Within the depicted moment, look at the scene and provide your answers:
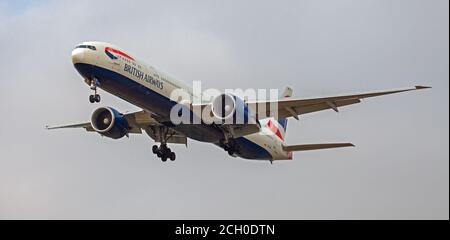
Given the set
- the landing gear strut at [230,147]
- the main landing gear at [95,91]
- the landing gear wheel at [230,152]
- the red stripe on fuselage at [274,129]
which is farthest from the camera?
the red stripe on fuselage at [274,129]

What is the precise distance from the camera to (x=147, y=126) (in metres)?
53.0

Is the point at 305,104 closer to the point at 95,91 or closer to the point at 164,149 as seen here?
the point at 164,149

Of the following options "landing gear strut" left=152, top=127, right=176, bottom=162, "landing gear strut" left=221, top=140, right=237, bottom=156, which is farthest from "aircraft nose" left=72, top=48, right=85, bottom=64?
"landing gear strut" left=221, top=140, right=237, bottom=156

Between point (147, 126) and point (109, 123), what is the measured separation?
2.46 metres

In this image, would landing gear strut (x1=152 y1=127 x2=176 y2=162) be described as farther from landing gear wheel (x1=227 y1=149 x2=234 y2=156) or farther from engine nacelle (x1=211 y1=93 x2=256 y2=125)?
engine nacelle (x1=211 y1=93 x2=256 y2=125)

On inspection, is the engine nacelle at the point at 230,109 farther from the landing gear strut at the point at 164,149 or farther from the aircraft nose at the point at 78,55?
the aircraft nose at the point at 78,55

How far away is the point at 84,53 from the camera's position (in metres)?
45.6

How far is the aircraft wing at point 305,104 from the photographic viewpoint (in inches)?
1836

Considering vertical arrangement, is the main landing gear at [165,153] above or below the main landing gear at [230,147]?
above


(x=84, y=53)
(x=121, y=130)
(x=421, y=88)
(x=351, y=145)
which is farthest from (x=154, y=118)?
(x=421, y=88)

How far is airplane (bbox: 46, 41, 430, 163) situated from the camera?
45938mm

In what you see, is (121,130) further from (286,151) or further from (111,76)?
(286,151)

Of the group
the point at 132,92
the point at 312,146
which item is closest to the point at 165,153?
the point at 132,92

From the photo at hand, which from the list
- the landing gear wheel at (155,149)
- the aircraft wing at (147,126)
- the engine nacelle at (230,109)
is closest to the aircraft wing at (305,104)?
the engine nacelle at (230,109)
